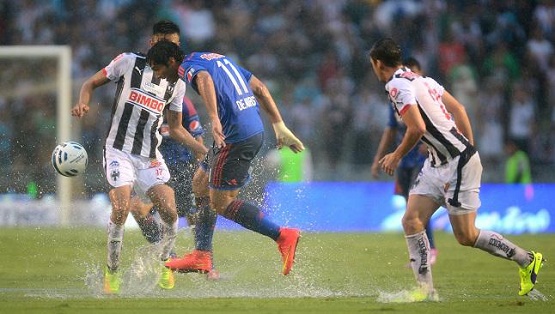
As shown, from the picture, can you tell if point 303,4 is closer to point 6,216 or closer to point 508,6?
point 508,6

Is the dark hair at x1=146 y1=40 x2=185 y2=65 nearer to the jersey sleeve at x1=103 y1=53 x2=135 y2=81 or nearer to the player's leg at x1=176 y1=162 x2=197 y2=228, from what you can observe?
the jersey sleeve at x1=103 y1=53 x2=135 y2=81

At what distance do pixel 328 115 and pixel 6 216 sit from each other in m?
6.05

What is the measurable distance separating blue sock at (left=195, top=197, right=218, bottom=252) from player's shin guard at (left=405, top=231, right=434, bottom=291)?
2211 mm

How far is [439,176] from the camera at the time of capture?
8.91 m

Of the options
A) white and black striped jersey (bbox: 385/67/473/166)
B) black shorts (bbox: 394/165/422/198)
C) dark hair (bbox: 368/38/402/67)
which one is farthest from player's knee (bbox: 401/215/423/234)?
black shorts (bbox: 394/165/422/198)

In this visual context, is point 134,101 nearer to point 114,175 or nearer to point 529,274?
point 114,175

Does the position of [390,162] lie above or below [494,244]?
above

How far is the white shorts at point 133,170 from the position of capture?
9.78m

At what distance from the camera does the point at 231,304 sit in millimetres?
8609

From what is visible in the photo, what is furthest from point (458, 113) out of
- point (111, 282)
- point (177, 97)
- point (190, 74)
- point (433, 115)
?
point (111, 282)

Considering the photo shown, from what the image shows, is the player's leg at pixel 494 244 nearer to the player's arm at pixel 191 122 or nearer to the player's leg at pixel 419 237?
the player's leg at pixel 419 237

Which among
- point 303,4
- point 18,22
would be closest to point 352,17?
point 303,4

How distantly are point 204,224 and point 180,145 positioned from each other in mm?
1712

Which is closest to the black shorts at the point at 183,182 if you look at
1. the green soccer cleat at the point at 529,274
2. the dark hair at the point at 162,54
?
the dark hair at the point at 162,54
